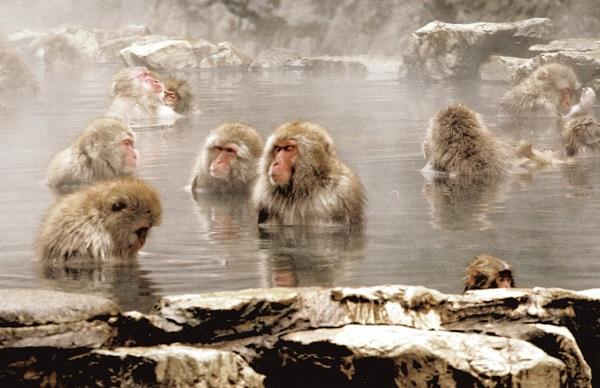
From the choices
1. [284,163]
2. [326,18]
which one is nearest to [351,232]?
[284,163]

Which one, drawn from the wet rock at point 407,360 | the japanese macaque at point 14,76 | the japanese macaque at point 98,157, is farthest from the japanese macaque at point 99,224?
the japanese macaque at point 14,76

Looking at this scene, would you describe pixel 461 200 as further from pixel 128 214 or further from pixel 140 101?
pixel 140 101

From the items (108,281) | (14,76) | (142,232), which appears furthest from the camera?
(14,76)

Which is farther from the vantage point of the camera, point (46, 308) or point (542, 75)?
point (542, 75)

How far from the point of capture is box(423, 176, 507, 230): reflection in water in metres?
7.27

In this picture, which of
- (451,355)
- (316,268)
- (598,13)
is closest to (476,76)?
(598,13)

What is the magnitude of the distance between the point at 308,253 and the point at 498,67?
1637 cm

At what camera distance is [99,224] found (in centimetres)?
603

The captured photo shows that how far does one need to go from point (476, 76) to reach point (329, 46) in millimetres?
7512

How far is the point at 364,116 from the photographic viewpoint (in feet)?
48.5

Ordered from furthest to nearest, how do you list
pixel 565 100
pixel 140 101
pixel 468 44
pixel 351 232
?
pixel 468 44 < pixel 565 100 < pixel 140 101 < pixel 351 232

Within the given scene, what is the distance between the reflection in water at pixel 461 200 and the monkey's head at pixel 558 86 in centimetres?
606

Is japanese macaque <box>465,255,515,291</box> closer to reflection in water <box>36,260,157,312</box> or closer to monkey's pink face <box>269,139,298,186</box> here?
reflection in water <box>36,260,157,312</box>

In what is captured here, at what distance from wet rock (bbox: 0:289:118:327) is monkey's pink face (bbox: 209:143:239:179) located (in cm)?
443
